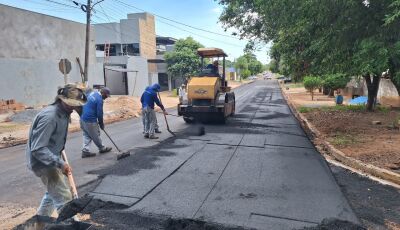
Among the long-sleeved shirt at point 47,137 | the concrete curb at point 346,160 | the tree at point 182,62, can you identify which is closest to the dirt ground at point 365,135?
the concrete curb at point 346,160

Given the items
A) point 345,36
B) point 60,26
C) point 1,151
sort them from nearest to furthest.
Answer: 1. point 345,36
2. point 1,151
3. point 60,26

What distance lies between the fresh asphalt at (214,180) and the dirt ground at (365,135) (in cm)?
101

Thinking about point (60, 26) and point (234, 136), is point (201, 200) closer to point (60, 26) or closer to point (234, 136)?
point (234, 136)

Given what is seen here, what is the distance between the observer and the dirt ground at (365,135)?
27.6 ft

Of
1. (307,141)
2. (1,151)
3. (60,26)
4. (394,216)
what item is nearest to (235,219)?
(394,216)

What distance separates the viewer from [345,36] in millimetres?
8398

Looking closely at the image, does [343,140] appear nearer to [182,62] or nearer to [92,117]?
[92,117]

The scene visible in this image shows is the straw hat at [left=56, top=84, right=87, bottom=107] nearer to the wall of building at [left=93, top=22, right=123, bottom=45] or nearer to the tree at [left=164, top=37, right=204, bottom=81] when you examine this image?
the tree at [left=164, top=37, right=204, bottom=81]

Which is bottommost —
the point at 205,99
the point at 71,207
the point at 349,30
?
the point at 71,207

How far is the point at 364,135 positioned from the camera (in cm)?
1130

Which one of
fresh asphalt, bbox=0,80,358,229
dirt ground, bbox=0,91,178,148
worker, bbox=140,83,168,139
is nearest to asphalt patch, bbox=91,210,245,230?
fresh asphalt, bbox=0,80,358,229

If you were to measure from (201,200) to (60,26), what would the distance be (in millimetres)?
22034

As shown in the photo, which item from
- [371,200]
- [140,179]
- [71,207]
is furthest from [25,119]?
[371,200]

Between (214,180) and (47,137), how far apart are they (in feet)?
11.8
